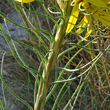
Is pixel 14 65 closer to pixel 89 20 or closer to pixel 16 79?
pixel 16 79

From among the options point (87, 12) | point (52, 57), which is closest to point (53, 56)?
point (52, 57)

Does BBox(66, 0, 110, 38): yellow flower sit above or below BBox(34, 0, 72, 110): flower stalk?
above

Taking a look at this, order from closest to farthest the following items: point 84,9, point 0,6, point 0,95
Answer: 1. point 84,9
2. point 0,95
3. point 0,6

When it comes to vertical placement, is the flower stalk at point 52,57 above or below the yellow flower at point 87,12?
below

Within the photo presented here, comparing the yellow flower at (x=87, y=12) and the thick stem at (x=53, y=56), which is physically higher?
the yellow flower at (x=87, y=12)

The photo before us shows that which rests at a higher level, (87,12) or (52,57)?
(87,12)

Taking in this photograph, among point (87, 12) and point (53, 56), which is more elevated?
point (87, 12)

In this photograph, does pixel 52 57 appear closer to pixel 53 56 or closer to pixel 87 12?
pixel 53 56

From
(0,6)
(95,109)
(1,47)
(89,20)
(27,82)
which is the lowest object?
(95,109)

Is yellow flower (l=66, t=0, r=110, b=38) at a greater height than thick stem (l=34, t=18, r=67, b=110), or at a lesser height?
greater

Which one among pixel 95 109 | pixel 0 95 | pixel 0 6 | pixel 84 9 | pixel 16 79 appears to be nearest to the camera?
pixel 84 9

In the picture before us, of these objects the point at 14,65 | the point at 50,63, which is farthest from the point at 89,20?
the point at 14,65
